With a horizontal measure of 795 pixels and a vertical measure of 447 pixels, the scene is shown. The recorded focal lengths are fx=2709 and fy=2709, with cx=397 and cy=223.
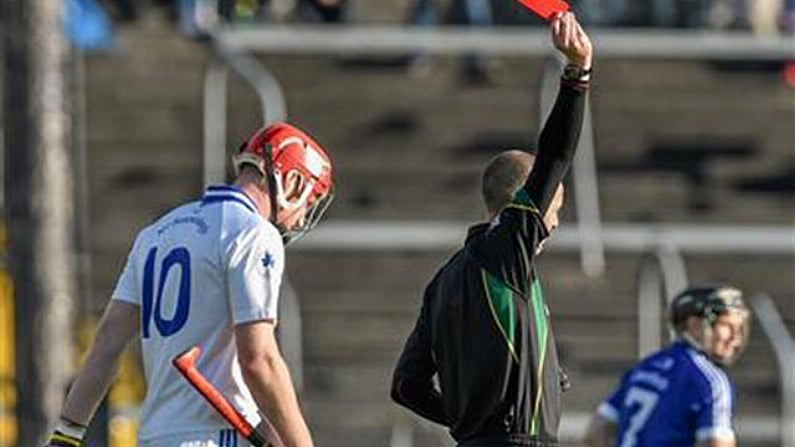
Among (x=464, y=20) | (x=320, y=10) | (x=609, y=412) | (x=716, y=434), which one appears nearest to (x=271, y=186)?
(x=716, y=434)

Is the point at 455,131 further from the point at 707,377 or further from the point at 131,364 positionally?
the point at 707,377

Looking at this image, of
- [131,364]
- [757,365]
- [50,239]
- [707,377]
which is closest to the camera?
[707,377]

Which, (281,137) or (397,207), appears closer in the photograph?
(281,137)

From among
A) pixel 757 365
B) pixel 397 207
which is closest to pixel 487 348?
pixel 757 365

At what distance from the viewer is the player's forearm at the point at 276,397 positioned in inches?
309

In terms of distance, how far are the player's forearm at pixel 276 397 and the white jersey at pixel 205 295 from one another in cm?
14

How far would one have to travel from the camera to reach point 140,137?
65.8ft

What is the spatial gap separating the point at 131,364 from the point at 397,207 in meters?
3.41

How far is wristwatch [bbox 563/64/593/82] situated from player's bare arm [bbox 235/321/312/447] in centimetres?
112

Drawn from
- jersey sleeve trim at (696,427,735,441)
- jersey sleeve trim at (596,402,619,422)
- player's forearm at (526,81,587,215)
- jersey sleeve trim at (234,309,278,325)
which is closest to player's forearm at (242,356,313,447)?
jersey sleeve trim at (234,309,278,325)

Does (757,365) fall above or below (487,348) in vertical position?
below

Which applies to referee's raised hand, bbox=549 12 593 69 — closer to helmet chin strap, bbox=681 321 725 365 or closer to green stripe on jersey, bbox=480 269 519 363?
green stripe on jersey, bbox=480 269 519 363

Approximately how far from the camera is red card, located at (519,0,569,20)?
769 centimetres

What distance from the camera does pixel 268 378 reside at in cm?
785
